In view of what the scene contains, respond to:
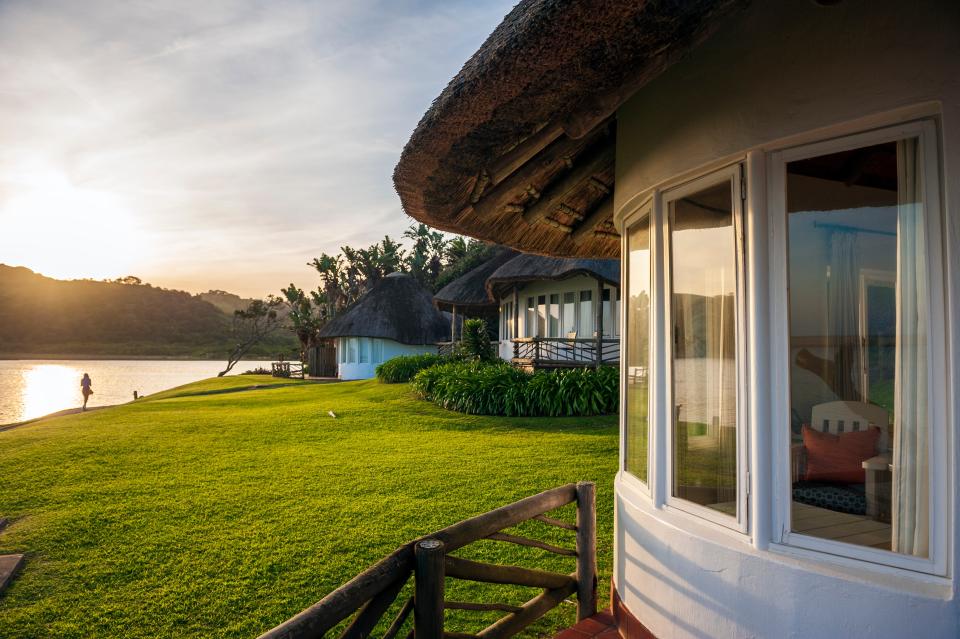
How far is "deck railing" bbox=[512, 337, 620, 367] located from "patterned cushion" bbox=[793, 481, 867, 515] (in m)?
14.8

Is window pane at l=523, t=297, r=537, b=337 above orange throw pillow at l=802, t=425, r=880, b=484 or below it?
above

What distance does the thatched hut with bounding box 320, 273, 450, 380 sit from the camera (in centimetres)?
3142

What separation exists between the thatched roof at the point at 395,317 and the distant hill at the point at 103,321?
161 ft

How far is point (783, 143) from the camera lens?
2229 mm

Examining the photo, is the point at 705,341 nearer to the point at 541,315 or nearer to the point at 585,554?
the point at 585,554

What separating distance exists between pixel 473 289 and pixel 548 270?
7.49 meters

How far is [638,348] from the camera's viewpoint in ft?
10.7

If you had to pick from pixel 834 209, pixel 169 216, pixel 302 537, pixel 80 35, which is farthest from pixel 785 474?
pixel 169 216

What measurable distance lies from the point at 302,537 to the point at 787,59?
5.40m

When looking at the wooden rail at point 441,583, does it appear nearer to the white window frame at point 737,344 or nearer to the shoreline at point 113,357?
the white window frame at point 737,344

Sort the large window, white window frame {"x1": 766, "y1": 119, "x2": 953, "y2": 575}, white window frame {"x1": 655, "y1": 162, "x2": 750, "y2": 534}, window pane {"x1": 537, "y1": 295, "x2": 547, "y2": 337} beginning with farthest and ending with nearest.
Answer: window pane {"x1": 537, "y1": 295, "x2": 547, "y2": 337} → the large window → white window frame {"x1": 655, "y1": 162, "x2": 750, "y2": 534} → white window frame {"x1": 766, "y1": 119, "x2": 953, "y2": 575}

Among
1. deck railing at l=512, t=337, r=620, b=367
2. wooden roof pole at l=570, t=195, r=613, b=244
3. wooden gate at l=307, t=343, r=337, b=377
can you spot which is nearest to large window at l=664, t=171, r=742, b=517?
wooden roof pole at l=570, t=195, r=613, b=244

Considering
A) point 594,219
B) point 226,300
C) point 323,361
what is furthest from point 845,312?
point 226,300

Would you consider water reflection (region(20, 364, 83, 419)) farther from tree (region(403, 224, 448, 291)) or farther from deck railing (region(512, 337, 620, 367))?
tree (region(403, 224, 448, 291))
